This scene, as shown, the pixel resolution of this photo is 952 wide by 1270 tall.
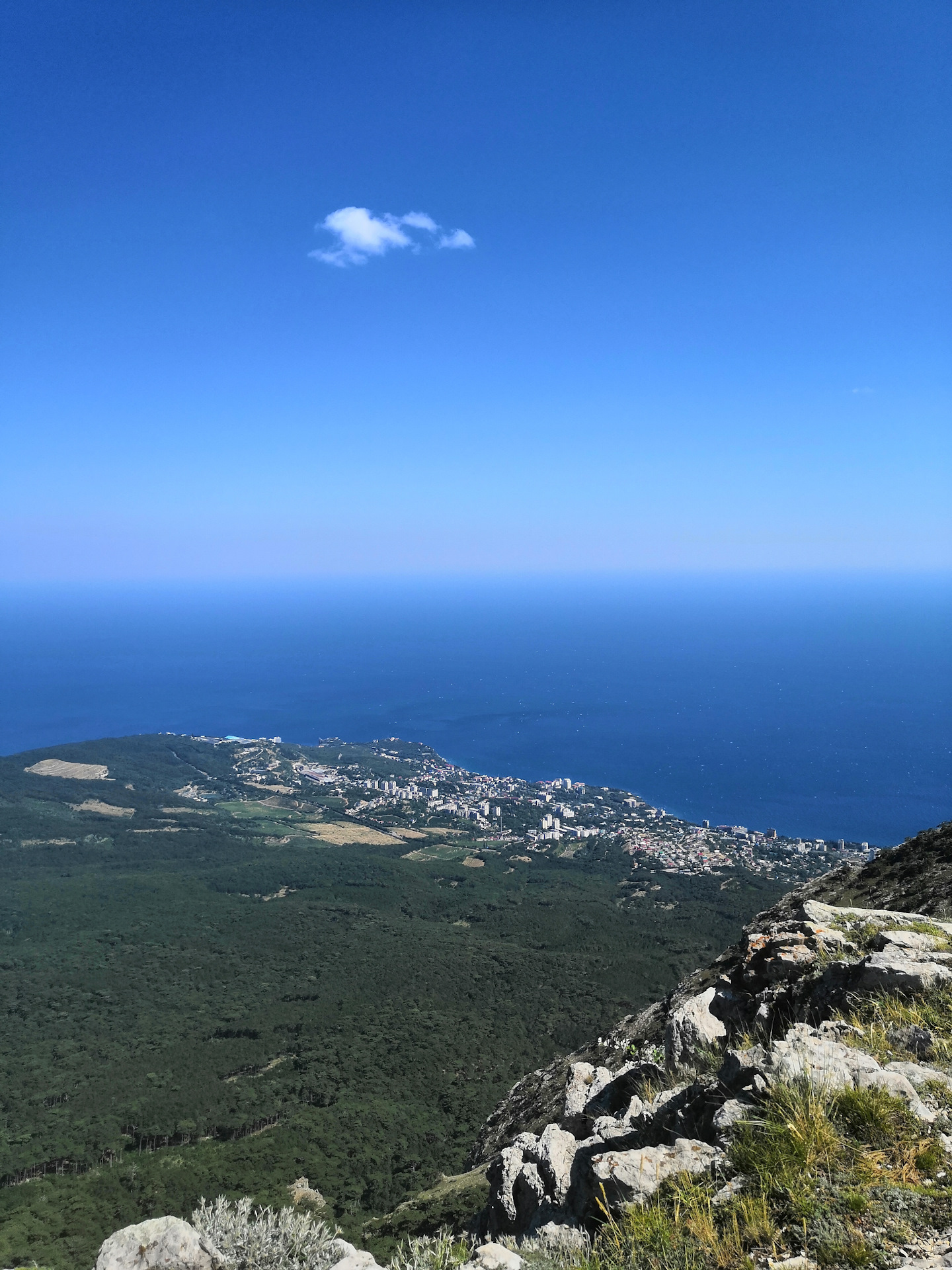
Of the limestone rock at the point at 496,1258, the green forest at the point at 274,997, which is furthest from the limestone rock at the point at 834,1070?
the green forest at the point at 274,997

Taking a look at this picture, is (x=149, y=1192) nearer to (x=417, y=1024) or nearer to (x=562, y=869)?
(x=417, y=1024)

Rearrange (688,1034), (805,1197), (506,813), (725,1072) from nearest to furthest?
(805,1197) → (725,1072) → (688,1034) → (506,813)

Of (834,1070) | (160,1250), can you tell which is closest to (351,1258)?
(160,1250)

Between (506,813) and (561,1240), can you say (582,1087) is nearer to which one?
(561,1240)

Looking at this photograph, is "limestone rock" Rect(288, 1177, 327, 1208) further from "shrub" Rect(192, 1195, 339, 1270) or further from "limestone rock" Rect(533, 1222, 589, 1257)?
"limestone rock" Rect(533, 1222, 589, 1257)

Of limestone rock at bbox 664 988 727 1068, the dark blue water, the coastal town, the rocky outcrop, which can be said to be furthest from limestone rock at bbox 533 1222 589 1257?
the dark blue water
